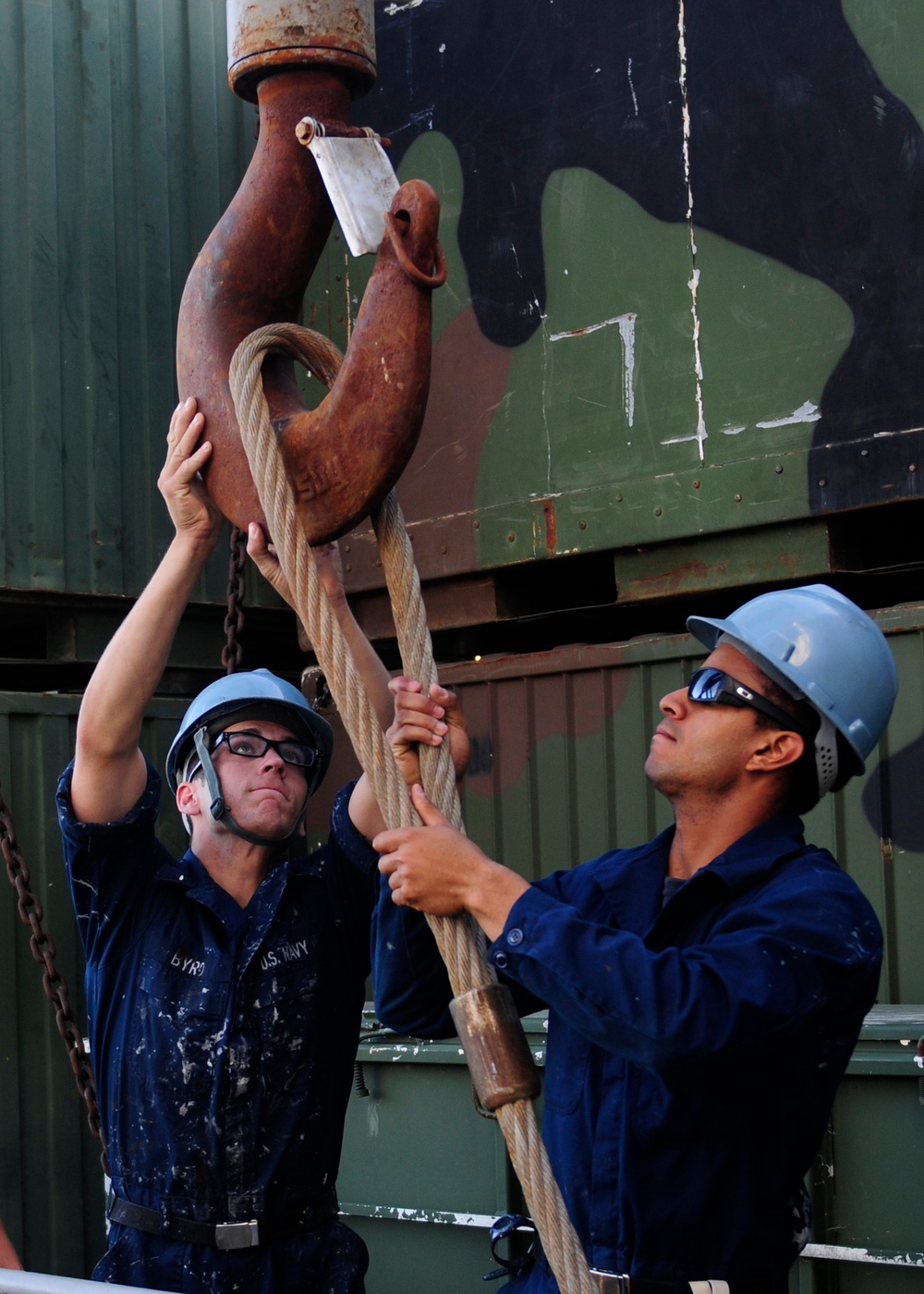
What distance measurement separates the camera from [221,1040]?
2.83m

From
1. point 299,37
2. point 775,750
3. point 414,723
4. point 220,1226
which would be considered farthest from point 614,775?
point 299,37

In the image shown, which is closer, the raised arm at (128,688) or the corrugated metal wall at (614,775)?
the raised arm at (128,688)

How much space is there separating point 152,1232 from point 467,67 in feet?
14.4

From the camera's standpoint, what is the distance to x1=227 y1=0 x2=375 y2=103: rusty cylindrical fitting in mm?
2221

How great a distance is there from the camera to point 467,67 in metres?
5.64

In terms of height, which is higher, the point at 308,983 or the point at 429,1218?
the point at 308,983

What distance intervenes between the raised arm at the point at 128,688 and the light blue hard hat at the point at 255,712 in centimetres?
29

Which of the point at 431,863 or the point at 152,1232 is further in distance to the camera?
the point at 152,1232

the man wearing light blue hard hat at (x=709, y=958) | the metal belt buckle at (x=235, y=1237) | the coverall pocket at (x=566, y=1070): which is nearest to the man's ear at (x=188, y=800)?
the man wearing light blue hard hat at (x=709, y=958)

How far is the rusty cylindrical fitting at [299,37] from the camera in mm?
2221

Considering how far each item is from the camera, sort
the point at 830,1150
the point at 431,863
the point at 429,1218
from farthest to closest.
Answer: the point at 429,1218, the point at 830,1150, the point at 431,863

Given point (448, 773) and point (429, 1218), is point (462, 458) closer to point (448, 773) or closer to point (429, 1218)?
point (429, 1218)

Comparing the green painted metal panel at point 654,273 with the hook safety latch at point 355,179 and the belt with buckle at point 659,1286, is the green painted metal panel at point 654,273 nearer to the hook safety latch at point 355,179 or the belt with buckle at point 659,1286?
the hook safety latch at point 355,179

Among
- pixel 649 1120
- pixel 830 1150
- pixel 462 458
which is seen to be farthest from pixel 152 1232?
pixel 462 458
